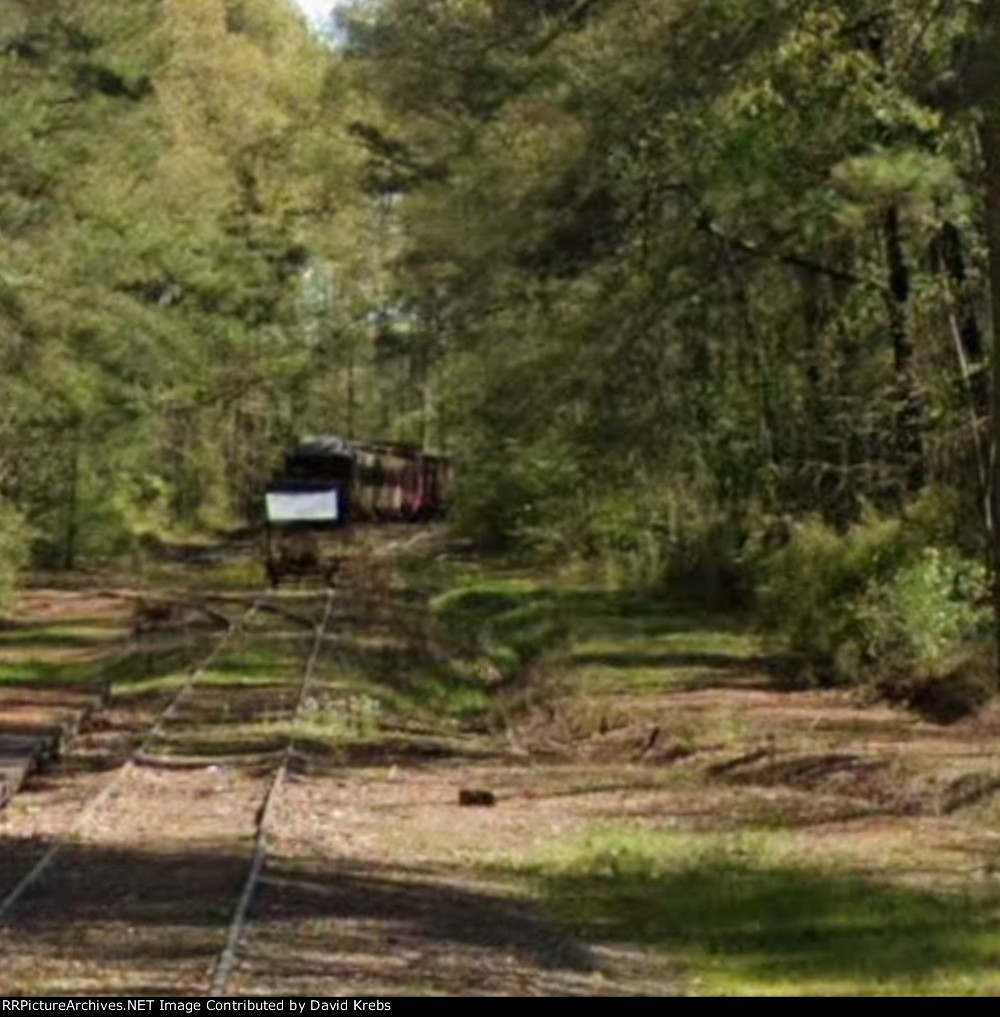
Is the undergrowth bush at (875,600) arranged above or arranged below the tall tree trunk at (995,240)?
below

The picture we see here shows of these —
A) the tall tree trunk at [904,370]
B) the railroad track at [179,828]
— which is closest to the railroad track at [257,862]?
the railroad track at [179,828]

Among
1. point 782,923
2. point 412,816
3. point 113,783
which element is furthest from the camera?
point 113,783

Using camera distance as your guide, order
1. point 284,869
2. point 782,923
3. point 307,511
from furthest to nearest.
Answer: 1. point 307,511
2. point 284,869
3. point 782,923

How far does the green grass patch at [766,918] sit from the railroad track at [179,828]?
89.1 inches

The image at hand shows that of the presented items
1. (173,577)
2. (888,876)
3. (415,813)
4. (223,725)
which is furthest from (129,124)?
(888,876)

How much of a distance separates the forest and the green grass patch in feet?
16.2

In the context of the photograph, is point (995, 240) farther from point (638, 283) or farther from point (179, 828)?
point (638, 283)

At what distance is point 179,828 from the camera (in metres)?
22.0

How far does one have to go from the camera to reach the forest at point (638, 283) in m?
30.7

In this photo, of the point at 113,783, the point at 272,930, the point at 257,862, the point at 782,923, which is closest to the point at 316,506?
the point at 113,783

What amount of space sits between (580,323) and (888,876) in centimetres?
2257

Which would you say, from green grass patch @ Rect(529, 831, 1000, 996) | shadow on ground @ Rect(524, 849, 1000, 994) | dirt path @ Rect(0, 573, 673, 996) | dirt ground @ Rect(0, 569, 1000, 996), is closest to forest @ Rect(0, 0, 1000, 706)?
dirt ground @ Rect(0, 569, 1000, 996)

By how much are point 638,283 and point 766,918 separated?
22.7m

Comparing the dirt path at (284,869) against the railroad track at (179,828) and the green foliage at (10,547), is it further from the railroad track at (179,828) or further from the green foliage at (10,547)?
Result: the green foliage at (10,547)
